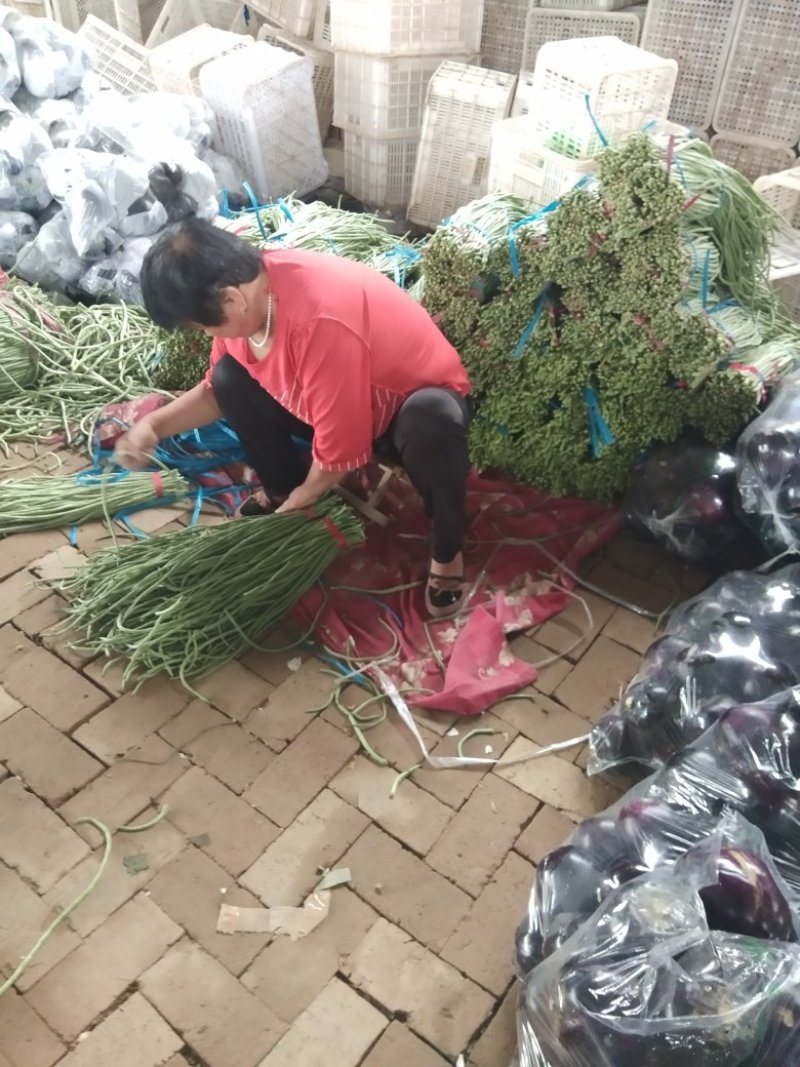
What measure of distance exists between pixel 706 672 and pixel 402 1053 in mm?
883

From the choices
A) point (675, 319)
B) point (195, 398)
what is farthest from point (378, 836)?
point (675, 319)

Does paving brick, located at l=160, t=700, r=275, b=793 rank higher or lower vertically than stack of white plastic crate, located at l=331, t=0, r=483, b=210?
lower

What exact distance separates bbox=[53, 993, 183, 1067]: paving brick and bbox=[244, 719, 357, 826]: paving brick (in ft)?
1.38

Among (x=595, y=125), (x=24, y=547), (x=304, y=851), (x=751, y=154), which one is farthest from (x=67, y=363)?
(x=751, y=154)

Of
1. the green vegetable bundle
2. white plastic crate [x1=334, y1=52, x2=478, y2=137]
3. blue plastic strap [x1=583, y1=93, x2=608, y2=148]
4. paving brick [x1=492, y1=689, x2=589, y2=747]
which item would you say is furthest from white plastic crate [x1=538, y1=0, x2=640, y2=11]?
paving brick [x1=492, y1=689, x2=589, y2=747]

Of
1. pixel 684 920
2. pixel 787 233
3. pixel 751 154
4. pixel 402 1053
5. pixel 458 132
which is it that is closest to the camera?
pixel 684 920

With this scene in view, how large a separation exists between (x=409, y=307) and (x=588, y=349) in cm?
46

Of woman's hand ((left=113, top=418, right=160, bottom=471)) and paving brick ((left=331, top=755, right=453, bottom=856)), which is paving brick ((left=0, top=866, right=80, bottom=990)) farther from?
woman's hand ((left=113, top=418, right=160, bottom=471))

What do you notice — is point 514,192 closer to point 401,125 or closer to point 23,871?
point 401,125

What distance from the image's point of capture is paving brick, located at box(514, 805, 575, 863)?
171 centimetres

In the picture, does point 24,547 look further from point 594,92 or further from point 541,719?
point 594,92

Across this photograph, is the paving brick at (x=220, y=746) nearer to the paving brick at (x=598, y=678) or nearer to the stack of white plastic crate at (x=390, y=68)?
the paving brick at (x=598, y=678)

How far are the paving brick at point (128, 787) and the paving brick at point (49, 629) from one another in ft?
1.06

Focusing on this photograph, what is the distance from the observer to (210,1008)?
4.92 feet
